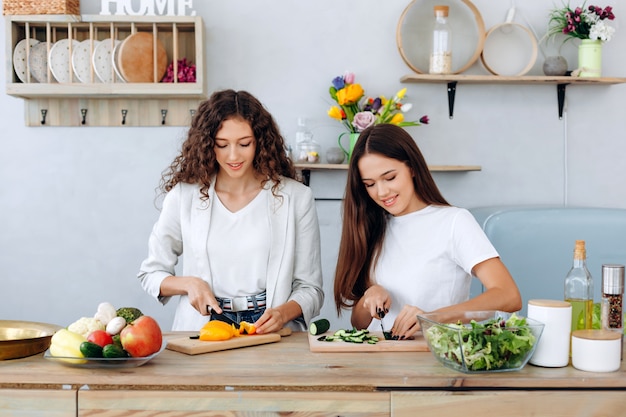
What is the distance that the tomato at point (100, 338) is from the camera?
5.82 feet

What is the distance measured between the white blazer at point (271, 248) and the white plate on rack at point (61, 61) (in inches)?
54.5

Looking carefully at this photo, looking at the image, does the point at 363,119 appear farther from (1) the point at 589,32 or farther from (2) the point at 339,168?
(1) the point at 589,32

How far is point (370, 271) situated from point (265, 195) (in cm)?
44

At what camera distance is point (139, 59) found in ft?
11.7

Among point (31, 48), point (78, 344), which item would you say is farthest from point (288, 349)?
point (31, 48)

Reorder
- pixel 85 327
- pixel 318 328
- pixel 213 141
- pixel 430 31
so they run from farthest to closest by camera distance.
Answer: pixel 430 31, pixel 213 141, pixel 318 328, pixel 85 327

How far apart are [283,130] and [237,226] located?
1.44 m

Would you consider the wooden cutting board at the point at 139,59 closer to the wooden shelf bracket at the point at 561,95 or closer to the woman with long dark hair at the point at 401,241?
the woman with long dark hair at the point at 401,241

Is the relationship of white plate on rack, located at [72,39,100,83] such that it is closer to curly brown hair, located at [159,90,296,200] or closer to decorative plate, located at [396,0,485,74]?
curly brown hair, located at [159,90,296,200]

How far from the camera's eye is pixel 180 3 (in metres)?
3.63

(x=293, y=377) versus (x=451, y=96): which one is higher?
(x=451, y=96)

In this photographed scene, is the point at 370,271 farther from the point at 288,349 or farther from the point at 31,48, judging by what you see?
the point at 31,48

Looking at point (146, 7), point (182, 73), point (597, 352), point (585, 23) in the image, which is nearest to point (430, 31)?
point (585, 23)

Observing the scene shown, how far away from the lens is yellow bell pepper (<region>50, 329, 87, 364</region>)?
69.3 inches
